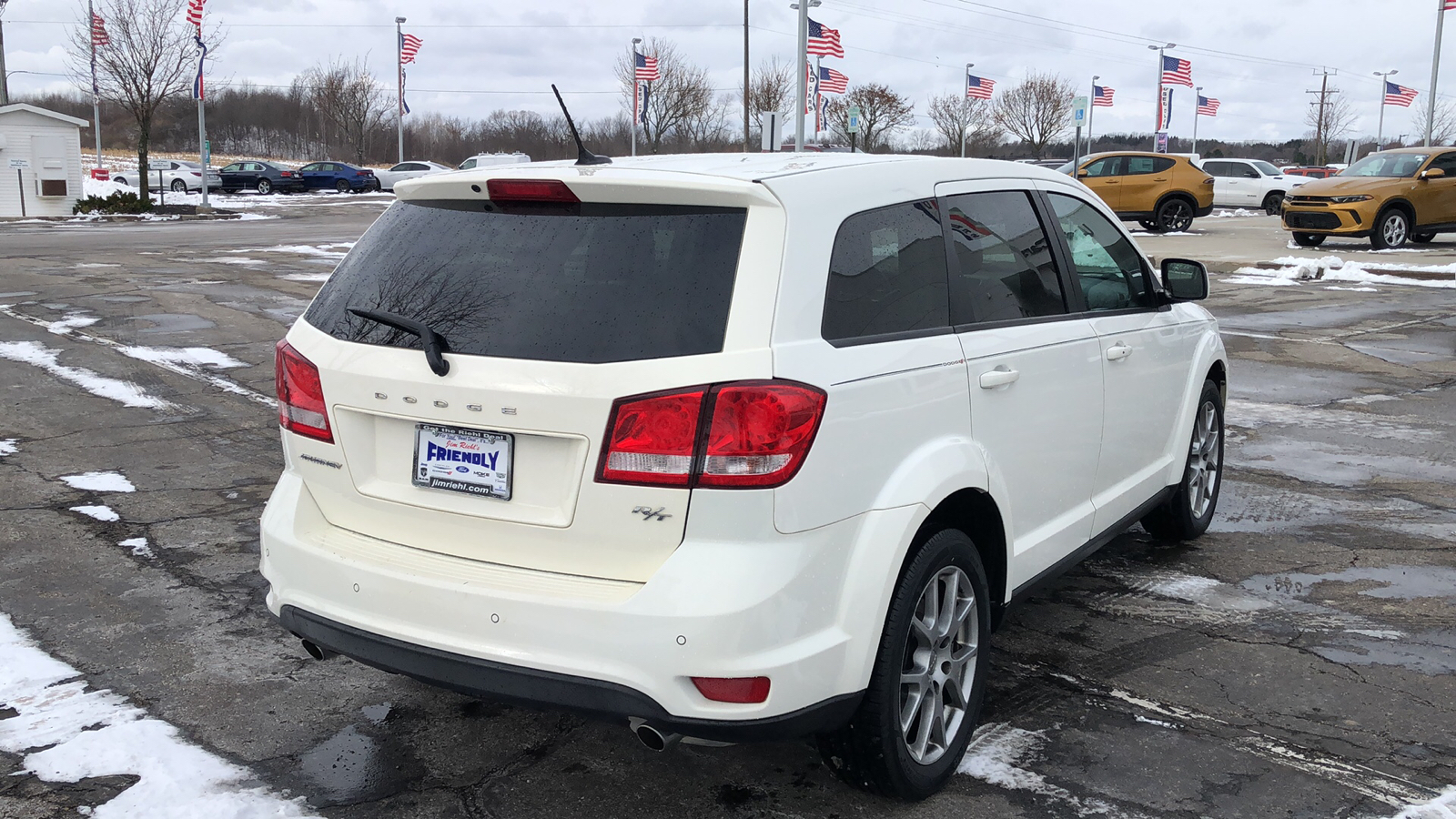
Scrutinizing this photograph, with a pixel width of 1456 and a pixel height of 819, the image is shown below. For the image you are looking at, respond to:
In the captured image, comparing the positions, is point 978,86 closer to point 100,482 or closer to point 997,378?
point 100,482

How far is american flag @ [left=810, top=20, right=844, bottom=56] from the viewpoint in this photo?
32.3 metres

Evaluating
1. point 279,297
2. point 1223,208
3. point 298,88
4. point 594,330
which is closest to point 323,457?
point 594,330

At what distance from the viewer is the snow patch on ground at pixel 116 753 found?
3.19 meters

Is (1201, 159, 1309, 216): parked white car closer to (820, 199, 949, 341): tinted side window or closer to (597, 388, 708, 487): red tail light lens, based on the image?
(820, 199, 949, 341): tinted side window

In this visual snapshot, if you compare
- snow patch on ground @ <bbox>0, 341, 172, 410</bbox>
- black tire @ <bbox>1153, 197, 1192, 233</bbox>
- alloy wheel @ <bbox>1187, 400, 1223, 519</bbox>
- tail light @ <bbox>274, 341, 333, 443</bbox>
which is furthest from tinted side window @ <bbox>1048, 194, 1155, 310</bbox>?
black tire @ <bbox>1153, 197, 1192, 233</bbox>

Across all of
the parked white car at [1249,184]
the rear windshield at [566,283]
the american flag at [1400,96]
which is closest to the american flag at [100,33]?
the parked white car at [1249,184]

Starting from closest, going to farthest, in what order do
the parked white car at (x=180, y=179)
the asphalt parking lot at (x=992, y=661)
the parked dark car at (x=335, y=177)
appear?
the asphalt parking lot at (x=992, y=661) → the parked white car at (x=180, y=179) → the parked dark car at (x=335, y=177)

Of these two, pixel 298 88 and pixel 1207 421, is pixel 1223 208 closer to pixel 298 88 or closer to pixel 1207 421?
pixel 1207 421

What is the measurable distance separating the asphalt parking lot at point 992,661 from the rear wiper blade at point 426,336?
1203 millimetres

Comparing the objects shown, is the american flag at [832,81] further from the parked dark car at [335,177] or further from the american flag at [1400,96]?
the parked dark car at [335,177]

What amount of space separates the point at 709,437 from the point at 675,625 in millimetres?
426

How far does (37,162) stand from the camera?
A: 113 feet

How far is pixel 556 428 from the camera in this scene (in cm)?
281

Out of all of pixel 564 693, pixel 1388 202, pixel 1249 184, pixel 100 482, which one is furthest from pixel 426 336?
pixel 1249 184
